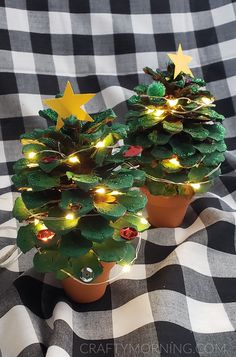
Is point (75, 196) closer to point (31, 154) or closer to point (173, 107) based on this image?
point (31, 154)

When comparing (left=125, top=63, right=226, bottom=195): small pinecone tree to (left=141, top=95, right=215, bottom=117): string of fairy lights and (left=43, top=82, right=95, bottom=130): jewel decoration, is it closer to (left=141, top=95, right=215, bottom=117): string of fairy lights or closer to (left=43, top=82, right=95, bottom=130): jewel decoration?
(left=141, top=95, right=215, bottom=117): string of fairy lights

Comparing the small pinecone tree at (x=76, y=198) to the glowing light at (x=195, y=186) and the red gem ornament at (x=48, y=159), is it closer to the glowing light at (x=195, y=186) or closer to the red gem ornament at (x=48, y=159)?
the red gem ornament at (x=48, y=159)

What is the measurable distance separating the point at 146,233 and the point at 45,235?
24 cm

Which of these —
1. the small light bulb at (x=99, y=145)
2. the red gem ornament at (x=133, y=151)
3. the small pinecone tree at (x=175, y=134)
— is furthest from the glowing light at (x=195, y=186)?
the small light bulb at (x=99, y=145)

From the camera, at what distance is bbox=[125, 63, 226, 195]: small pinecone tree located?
56 centimetres

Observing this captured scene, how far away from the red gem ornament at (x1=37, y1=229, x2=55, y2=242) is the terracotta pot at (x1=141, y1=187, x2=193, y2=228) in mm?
221

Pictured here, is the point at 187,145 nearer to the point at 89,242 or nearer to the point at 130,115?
the point at 130,115

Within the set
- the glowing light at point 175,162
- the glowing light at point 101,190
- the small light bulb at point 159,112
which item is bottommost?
the glowing light at point 101,190

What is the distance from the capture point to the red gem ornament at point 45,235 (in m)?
0.45

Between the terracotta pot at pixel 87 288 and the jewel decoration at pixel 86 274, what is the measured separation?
2cm

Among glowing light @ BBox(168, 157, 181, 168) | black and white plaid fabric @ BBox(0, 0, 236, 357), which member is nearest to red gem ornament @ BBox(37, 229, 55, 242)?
black and white plaid fabric @ BBox(0, 0, 236, 357)

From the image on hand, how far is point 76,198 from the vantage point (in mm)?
426

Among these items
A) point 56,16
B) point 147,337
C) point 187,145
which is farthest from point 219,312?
point 56,16

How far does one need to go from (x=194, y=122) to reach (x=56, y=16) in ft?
1.50
